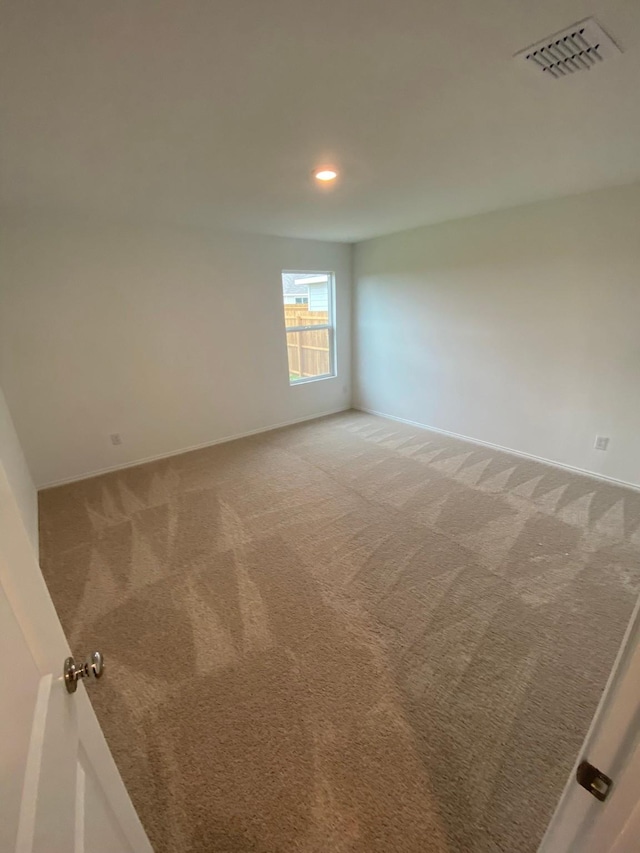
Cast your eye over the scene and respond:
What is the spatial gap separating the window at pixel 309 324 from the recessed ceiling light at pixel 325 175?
2.13 metres

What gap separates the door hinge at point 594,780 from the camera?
475mm

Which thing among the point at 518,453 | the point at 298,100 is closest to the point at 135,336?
the point at 298,100

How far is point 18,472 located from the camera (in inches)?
98.8

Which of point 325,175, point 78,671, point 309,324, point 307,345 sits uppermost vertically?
point 325,175

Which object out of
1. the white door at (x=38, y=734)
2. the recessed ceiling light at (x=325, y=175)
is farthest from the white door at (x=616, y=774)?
the recessed ceiling light at (x=325, y=175)

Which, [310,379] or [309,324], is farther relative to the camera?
[310,379]

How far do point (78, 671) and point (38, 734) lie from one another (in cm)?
20

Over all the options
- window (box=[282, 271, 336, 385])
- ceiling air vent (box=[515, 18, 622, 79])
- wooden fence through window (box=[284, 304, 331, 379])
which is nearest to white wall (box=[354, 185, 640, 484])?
window (box=[282, 271, 336, 385])

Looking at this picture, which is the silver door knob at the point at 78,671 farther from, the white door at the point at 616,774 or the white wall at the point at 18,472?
the white wall at the point at 18,472

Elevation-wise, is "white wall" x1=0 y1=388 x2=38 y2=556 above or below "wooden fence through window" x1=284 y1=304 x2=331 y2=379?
below

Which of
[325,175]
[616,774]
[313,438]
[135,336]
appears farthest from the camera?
[313,438]

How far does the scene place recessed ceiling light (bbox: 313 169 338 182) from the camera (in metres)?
2.03

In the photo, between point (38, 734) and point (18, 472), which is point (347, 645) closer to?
point (38, 734)

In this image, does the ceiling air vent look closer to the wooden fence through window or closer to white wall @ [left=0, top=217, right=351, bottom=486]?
white wall @ [left=0, top=217, right=351, bottom=486]
